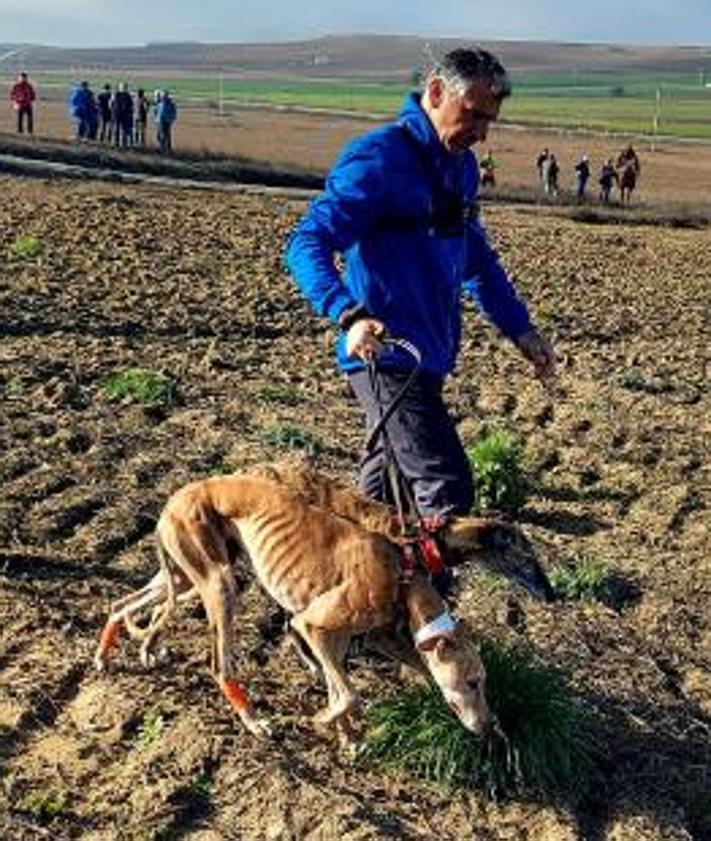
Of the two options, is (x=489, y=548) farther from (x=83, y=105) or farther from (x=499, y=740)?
(x=83, y=105)

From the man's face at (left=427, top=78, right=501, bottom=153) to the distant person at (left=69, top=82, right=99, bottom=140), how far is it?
30.9 meters

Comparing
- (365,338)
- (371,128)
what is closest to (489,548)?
(365,338)

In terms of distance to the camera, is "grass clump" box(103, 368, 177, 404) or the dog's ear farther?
"grass clump" box(103, 368, 177, 404)

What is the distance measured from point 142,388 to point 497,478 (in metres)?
3.13

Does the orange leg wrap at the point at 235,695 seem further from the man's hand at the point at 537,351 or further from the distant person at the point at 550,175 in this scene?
the distant person at the point at 550,175

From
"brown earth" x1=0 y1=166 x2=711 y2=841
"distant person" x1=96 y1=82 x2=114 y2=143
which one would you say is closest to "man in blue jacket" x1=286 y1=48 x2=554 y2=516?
"brown earth" x1=0 y1=166 x2=711 y2=841

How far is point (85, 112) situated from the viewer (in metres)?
35.3

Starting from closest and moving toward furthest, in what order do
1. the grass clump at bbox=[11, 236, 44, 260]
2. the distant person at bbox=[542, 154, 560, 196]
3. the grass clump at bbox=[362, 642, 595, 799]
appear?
the grass clump at bbox=[362, 642, 595, 799]
the grass clump at bbox=[11, 236, 44, 260]
the distant person at bbox=[542, 154, 560, 196]

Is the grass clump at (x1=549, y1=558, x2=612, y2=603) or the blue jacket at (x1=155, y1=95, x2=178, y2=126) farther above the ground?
the blue jacket at (x1=155, y1=95, x2=178, y2=126)

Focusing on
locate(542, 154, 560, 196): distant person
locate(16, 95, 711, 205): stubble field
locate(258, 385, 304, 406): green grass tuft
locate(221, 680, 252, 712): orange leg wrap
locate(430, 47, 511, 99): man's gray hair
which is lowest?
locate(16, 95, 711, 205): stubble field

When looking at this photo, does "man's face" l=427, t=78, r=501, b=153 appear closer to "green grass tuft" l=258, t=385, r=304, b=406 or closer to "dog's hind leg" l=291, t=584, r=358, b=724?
"dog's hind leg" l=291, t=584, r=358, b=724

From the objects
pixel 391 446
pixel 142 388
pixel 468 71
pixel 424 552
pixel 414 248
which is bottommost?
pixel 142 388

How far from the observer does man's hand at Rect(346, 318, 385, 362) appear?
4.91 m

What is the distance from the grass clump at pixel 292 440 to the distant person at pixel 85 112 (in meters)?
27.1
